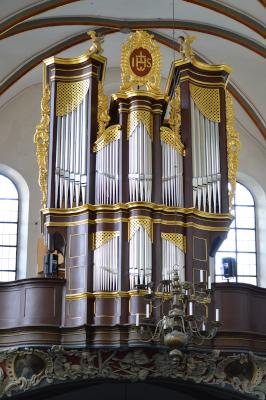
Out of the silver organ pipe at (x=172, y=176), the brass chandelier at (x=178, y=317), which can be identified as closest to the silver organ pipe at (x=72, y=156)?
the silver organ pipe at (x=172, y=176)

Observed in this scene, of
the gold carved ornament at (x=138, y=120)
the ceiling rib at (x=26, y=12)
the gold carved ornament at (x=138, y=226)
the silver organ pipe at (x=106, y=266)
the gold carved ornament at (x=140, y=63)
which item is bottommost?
the silver organ pipe at (x=106, y=266)

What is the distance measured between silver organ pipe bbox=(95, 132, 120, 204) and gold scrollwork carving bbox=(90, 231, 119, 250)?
2.04 ft

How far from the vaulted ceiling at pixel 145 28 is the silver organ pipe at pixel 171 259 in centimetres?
594

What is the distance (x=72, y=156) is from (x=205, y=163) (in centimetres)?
263

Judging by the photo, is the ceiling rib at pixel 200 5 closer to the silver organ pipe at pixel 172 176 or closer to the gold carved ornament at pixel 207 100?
the gold carved ornament at pixel 207 100

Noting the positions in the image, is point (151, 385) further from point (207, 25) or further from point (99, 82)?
point (207, 25)

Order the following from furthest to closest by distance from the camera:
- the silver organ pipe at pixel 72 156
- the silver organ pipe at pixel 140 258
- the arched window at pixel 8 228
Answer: the arched window at pixel 8 228 → the silver organ pipe at pixel 72 156 → the silver organ pipe at pixel 140 258

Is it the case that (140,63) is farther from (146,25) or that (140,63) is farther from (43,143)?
(146,25)

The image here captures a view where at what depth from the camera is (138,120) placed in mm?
18125

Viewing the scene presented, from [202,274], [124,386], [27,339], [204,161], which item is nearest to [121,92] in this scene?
[204,161]

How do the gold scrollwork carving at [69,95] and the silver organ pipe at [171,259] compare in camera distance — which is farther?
the gold scrollwork carving at [69,95]

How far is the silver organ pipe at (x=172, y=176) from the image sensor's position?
1789 cm

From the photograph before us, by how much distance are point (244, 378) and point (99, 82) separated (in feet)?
21.3

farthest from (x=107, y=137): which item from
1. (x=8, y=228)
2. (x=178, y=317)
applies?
(x=8, y=228)
